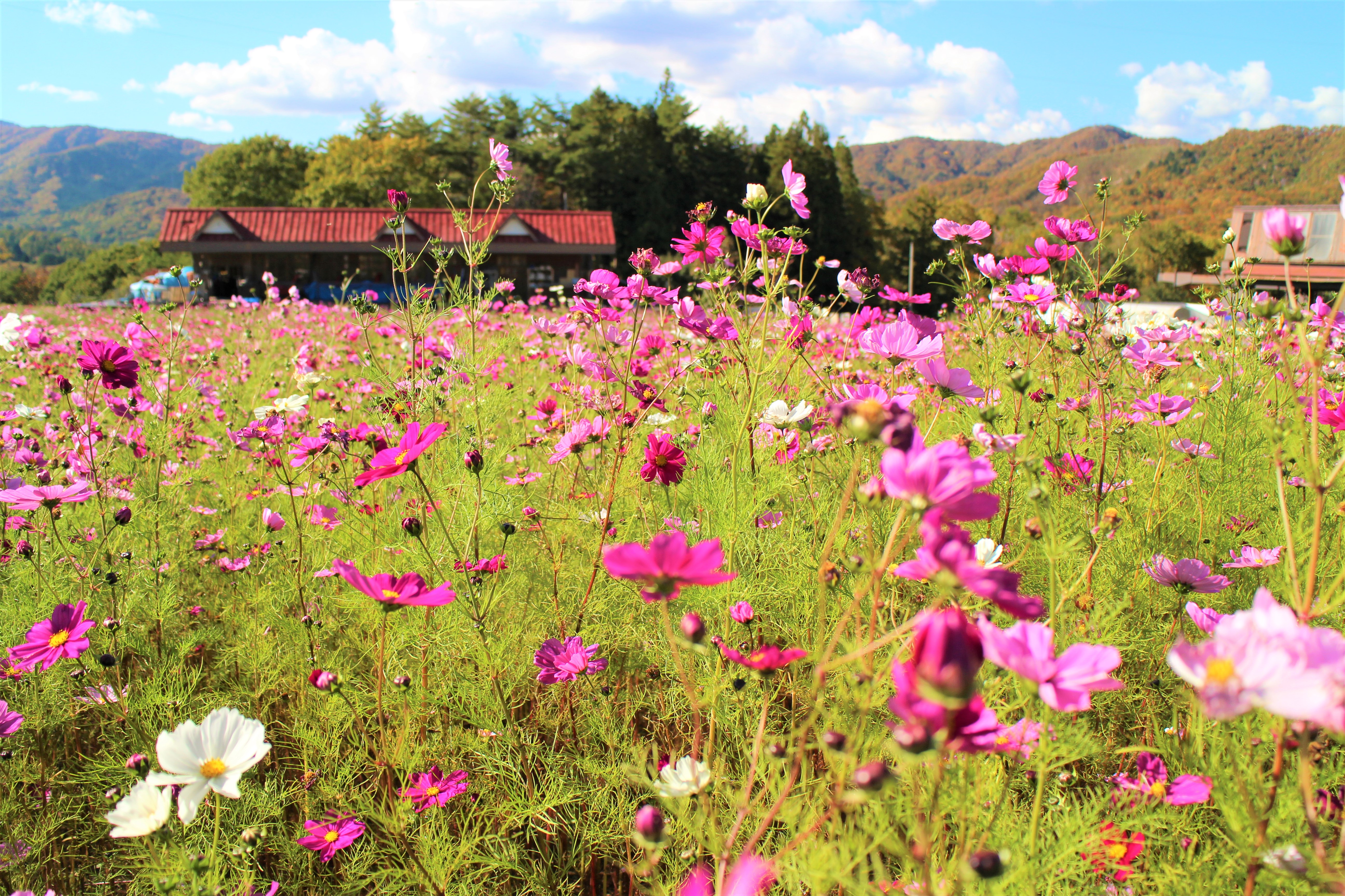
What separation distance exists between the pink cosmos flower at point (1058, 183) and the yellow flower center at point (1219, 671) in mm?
1677

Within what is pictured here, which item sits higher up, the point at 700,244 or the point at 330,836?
the point at 700,244

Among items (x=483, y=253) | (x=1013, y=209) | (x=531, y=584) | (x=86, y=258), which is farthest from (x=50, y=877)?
(x=1013, y=209)

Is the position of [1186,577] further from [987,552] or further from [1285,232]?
[1285,232]

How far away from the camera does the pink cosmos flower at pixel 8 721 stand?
3.69 ft

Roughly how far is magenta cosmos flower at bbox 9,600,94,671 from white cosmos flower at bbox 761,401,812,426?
3.76 feet

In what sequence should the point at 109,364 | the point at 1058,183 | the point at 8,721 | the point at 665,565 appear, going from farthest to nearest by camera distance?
1. the point at 1058,183
2. the point at 109,364
3. the point at 8,721
4. the point at 665,565

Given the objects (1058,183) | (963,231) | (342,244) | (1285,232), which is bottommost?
A: (1285,232)

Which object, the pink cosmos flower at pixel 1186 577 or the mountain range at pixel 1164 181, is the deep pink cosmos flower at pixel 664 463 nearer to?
the pink cosmos flower at pixel 1186 577

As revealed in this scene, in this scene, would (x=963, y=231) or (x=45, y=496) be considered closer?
(x=45, y=496)

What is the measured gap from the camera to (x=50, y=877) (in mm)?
1117

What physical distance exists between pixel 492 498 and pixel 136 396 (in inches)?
55.0

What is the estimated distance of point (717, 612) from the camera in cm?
139

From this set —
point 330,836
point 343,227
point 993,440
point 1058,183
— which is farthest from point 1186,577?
point 343,227

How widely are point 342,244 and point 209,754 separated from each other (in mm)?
19608
